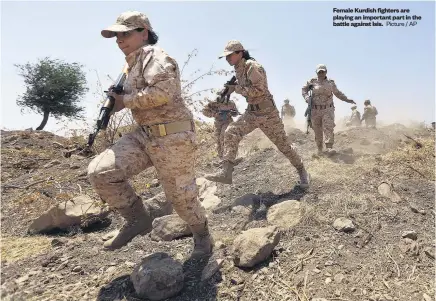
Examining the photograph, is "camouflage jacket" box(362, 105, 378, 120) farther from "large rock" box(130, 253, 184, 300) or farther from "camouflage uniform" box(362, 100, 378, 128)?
"large rock" box(130, 253, 184, 300)

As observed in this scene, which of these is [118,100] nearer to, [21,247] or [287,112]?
[21,247]

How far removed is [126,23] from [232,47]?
2.21 meters

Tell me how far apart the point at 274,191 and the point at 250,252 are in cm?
237

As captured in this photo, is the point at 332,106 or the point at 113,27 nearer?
the point at 113,27

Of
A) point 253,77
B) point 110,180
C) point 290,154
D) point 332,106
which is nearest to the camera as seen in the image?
point 110,180

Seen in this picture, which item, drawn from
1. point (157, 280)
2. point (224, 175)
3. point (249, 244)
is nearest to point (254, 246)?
point (249, 244)

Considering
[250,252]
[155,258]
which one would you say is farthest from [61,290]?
[250,252]

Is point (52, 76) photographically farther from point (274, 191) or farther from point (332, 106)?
point (274, 191)

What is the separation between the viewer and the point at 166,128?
2.64 meters

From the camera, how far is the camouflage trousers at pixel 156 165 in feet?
8.45

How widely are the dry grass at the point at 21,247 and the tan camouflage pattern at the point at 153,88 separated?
1.54 metres

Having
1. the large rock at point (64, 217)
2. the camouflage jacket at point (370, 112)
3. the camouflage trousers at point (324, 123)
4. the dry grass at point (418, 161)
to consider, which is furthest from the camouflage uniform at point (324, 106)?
the camouflage jacket at point (370, 112)

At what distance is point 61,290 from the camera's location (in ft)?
7.84

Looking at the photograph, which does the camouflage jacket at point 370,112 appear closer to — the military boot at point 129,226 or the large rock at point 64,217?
the large rock at point 64,217
